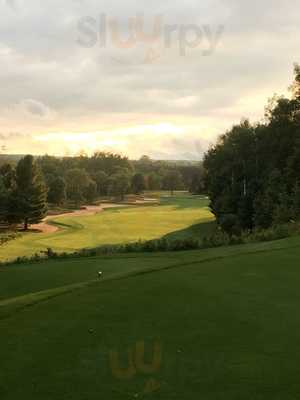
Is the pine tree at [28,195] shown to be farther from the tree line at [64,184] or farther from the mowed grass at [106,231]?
the mowed grass at [106,231]

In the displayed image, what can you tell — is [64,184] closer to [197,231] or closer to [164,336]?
[197,231]

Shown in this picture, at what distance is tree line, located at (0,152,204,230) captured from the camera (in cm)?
6122

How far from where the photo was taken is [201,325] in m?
7.96

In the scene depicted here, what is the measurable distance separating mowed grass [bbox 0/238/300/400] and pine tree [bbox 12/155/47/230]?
A: 4884 centimetres

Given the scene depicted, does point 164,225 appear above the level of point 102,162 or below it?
below

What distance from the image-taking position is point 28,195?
61312mm

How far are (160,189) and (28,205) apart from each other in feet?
305

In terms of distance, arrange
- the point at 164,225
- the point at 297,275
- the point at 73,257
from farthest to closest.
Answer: the point at 164,225
the point at 73,257
the point at 297,275

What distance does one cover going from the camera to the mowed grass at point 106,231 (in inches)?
1742

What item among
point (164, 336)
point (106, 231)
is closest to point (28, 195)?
point (106, 231)

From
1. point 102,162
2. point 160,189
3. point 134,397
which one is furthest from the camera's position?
point 102,162

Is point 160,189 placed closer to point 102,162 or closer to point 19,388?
point 102,162

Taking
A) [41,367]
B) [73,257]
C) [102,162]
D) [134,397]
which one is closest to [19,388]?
[41,367]

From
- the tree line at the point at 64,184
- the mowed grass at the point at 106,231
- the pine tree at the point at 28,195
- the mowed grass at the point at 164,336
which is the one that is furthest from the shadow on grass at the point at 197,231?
the mowed grass at the point at 164,336
